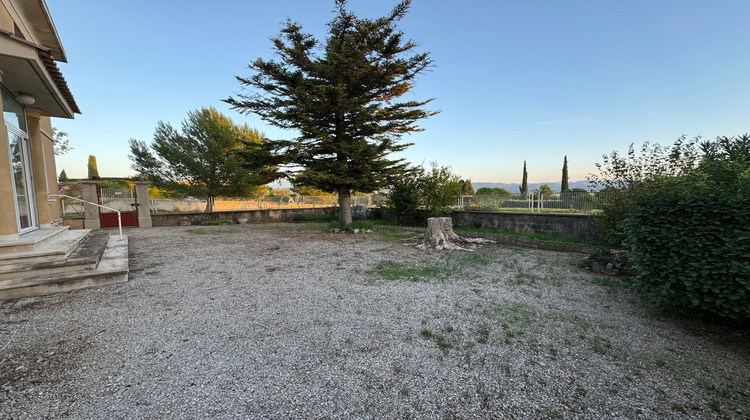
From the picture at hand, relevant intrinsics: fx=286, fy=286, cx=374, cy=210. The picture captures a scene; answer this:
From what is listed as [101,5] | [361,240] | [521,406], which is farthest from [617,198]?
[101,5]

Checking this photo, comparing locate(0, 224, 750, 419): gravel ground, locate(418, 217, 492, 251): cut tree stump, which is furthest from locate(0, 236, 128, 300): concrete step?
locate(418, 217, 492, 251): cut tree stump

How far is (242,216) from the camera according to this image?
15.5 meters

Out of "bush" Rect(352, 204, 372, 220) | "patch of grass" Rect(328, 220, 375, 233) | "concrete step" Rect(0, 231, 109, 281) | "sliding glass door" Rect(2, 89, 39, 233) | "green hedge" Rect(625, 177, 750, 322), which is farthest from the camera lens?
"bush" Rect(352, 204, 372, 220)

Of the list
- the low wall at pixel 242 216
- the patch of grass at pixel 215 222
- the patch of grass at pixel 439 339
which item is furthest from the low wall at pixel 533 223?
the patch of grass at pixel 215 222

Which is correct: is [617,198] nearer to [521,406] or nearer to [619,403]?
[619,403]

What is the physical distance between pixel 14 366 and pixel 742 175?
23.2ft

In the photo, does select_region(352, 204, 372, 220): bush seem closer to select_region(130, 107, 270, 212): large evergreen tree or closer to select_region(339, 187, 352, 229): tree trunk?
select_region(339, 187, 352, 229): tree trunk

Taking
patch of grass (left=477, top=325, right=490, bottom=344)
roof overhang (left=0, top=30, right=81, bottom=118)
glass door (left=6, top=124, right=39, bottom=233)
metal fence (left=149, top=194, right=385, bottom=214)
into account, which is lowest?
patch of grass (left=477, top=325, right=490, bottom=344)

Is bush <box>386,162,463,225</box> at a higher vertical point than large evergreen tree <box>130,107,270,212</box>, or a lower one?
lower

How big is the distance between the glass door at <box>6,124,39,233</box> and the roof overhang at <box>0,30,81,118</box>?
2.82 feet

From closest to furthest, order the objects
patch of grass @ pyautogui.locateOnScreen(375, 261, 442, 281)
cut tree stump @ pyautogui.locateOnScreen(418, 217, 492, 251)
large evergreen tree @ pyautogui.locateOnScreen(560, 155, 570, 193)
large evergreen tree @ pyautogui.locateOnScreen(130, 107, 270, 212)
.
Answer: patch of grass @ pyautogui.locateOnScreen(375, 261, 442, 281)
cut tree stump @ pyautogui.locateOnScreen(418, 217, 492, 251)
large evergreen tree @ pyautogui.locateOnScreen(130, 107, 270, 212)
large evergreen tree @ pyautogui.locateOnScreen(560, 155, 570, 193)

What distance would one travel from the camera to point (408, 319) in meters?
3.36

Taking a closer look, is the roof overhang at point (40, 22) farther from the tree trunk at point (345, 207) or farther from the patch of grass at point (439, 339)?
the patch of grass at point (439, 339)

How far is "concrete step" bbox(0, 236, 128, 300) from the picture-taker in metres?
3.91
